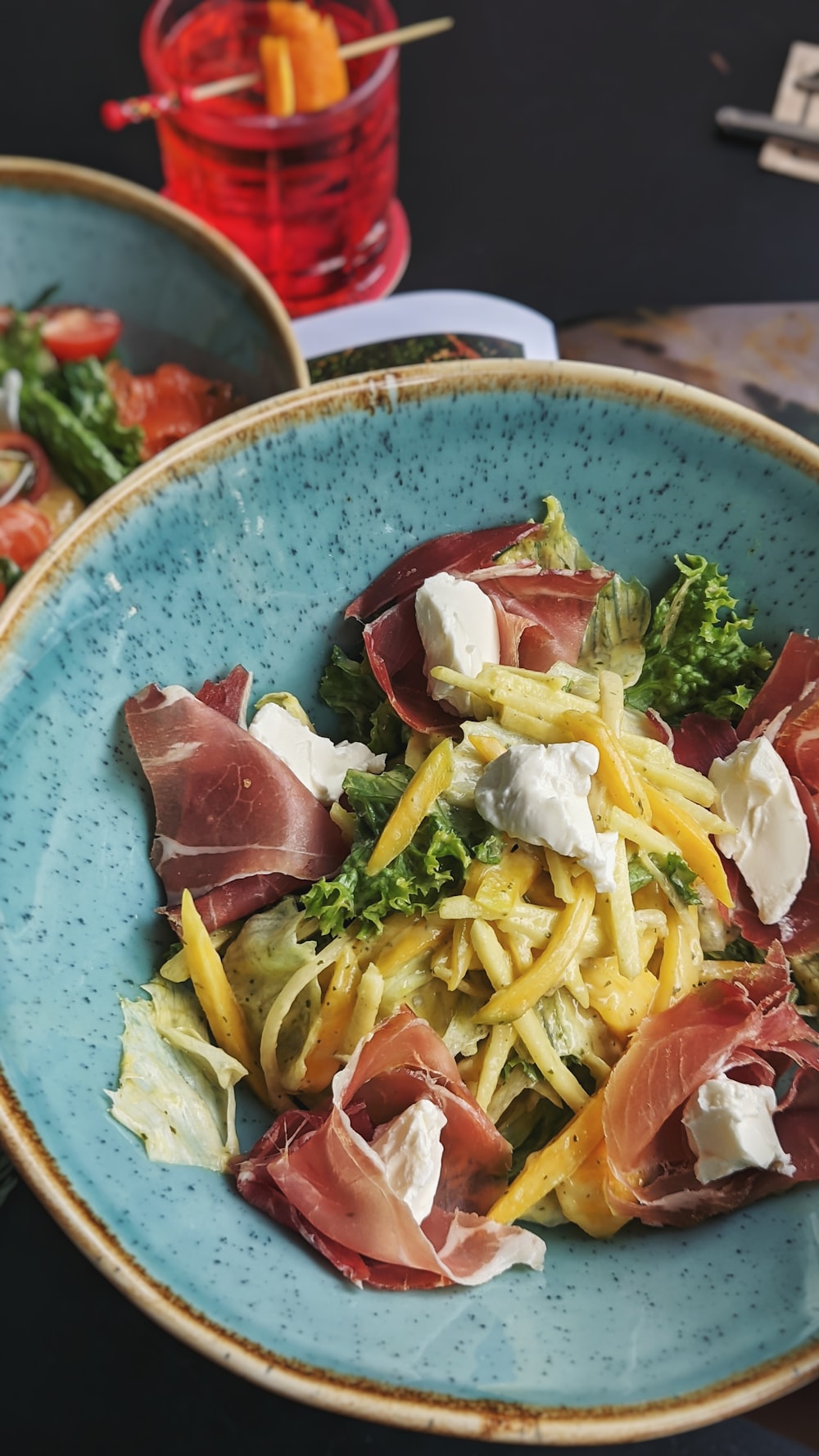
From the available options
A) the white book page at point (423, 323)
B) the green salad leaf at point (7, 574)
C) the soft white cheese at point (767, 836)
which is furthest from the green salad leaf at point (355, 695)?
the white book page at point (423, 323)

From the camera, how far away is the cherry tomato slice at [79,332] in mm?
2443

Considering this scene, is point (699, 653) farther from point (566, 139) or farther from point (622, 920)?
point (566, 139)

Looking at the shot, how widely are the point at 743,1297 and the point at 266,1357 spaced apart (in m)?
0.51

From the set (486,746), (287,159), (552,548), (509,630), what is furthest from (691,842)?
(287,159)

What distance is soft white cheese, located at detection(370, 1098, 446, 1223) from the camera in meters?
1.25

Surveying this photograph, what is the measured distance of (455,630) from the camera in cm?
146

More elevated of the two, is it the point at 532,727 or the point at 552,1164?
the point at 532,727

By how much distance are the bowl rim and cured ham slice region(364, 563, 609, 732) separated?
75 centimetres

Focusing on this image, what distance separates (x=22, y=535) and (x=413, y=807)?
4.36 feet

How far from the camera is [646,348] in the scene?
2609mm

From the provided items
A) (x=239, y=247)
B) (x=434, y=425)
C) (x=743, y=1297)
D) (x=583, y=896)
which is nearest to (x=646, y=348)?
(x=239, y=247)

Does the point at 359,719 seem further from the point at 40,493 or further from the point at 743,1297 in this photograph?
the point at 40,493

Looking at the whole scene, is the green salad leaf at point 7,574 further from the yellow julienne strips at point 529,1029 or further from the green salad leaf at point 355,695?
the yellow julienne strips at point 529,1029

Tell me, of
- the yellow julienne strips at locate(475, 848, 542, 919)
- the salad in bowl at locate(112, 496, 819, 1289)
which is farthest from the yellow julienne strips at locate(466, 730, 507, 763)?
the yellow julienne strips at locate(475, 848, 542, 919)
